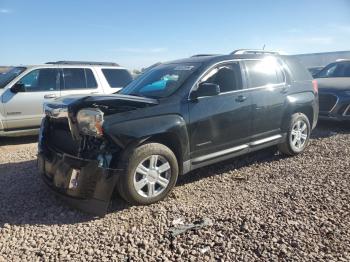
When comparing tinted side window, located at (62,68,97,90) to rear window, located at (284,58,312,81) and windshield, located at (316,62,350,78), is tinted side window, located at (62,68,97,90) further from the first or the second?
windshield, located at (316,62,350,78)

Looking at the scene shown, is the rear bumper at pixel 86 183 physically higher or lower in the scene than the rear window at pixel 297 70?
lower

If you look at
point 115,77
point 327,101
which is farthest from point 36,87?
point 327,101

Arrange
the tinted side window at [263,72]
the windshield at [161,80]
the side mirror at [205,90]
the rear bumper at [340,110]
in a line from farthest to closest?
the rear bumper at [340,110] → the tinted side window at [263,72] → the windshield at [161,80] → the side mirror at [205,90]

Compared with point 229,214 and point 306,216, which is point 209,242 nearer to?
point 229,214

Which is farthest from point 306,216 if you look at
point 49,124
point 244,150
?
point 49,124

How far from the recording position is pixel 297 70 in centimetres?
624

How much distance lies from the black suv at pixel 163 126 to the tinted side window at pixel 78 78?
137 inches

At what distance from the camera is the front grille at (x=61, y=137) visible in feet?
13.3

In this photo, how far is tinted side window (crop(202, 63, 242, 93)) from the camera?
4871 millimetres

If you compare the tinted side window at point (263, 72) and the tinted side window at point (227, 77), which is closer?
the tinted side window at point (227, 77)

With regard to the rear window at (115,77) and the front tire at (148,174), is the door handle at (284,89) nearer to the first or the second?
the front tire at (148,174)

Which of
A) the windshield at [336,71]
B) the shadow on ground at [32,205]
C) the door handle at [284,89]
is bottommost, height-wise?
the shadow on ground at [32,205]

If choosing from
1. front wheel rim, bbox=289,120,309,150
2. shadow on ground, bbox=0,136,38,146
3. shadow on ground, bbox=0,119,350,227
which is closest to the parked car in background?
front wheel rim, bbox=289,120,309,150

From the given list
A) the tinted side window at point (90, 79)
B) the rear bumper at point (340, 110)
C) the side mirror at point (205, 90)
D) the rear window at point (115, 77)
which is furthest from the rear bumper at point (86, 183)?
the rear bumper at point (340, 110)
